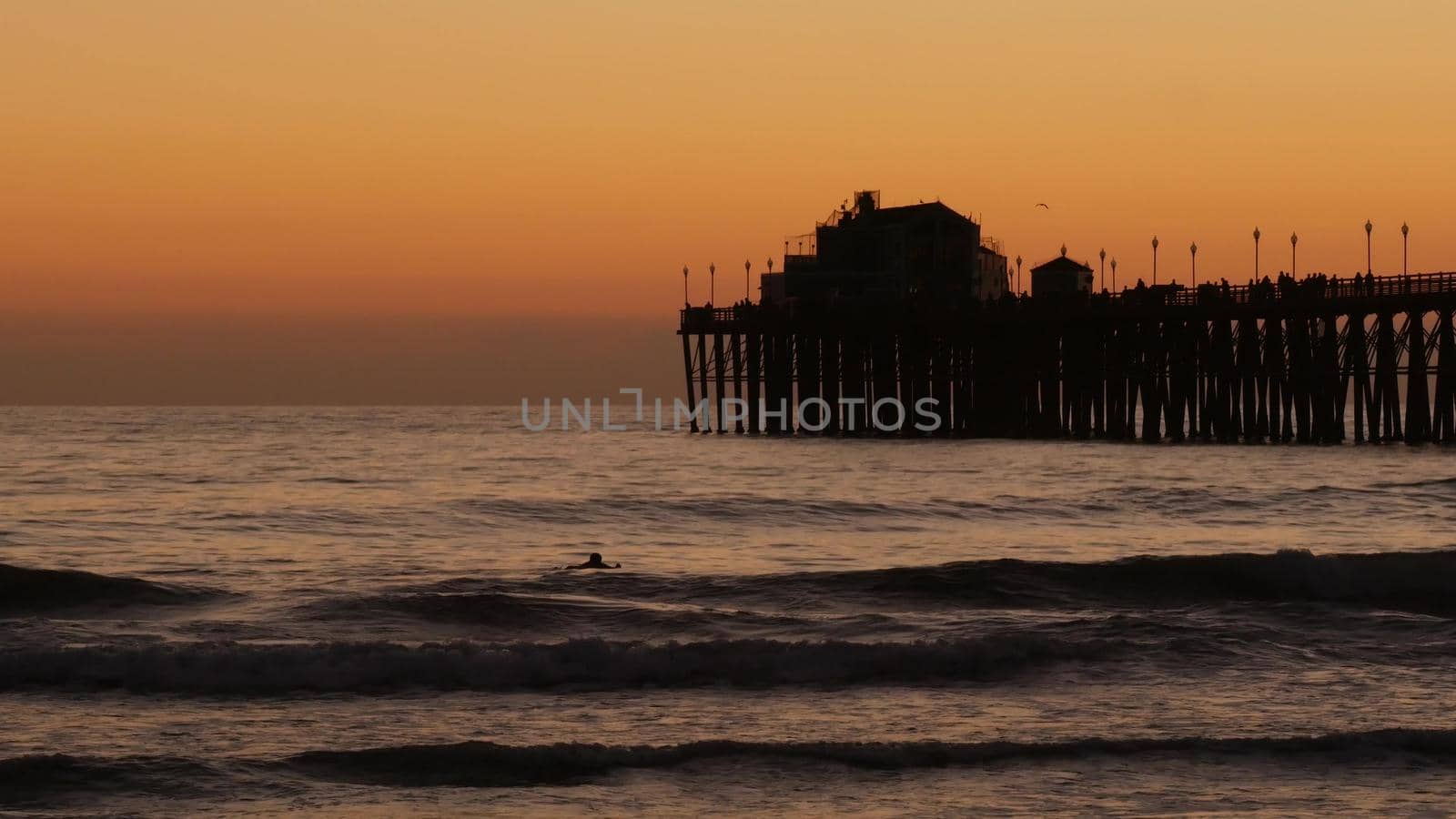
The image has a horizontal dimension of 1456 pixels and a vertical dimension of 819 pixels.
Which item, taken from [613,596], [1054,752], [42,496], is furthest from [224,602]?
[42,496]

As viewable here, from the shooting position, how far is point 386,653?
16.1 metres

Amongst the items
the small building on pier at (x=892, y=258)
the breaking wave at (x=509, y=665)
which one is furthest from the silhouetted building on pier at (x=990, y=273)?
the breaking wave at (x=509, y=665)

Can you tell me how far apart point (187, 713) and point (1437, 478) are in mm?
33788

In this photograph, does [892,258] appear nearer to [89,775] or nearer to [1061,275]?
[1061,275]

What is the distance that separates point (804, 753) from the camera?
12.7 metres

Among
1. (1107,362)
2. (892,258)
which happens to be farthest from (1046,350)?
(892,258)

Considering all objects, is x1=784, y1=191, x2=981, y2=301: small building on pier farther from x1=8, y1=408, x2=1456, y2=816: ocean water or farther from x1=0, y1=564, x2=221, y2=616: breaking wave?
x1=0, y1=564, x2=221, y2=616: breaking wave

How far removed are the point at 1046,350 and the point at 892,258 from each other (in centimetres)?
2215

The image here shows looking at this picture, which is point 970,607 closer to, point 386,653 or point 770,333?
point 386,653

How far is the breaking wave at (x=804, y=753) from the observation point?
1226cm

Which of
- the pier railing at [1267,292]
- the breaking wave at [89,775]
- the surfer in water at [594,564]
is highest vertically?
the pier railing at [1267,292]

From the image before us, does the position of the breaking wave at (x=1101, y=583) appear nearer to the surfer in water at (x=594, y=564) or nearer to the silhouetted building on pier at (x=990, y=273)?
the surfer in water at (x=594, y=564)

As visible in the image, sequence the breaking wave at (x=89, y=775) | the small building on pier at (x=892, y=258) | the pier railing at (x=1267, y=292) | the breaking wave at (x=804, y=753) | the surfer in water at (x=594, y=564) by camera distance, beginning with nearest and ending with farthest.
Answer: the breaking wave at (x=89, y=775) → the breaking wave at (x=804, y=753) → the surfer in water at (x=594, y=564) → the pier railing at (x=1267, y=292) → the small building on pier at (x=892, y=258)

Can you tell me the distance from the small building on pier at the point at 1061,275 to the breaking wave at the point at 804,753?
78.6 metres
